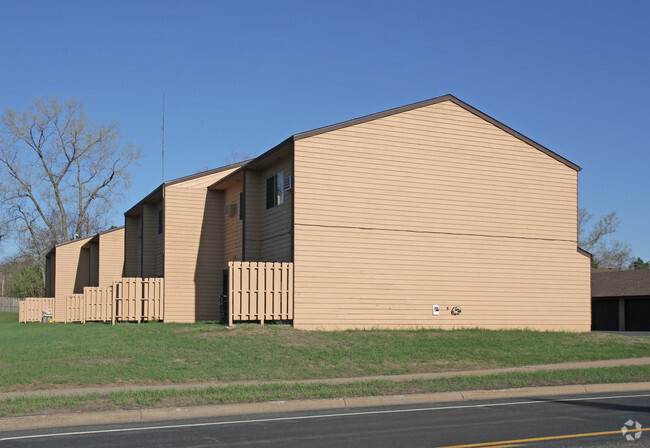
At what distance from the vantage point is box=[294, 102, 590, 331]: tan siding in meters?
22.0

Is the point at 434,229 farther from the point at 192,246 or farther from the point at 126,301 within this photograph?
the point at 126,301

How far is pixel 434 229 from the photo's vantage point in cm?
2380

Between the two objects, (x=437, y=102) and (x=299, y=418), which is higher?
(x=437, y=102)

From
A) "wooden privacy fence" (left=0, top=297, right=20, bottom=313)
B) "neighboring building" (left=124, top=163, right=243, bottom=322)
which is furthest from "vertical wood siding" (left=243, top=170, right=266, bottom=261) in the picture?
"wooden privacy fence" (left=0, top=297, right=20, bottom=313)

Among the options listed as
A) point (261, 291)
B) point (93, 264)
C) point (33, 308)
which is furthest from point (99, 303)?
point (93, 264)

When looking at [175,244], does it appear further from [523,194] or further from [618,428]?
[618,428]

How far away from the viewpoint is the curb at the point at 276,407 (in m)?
10.7

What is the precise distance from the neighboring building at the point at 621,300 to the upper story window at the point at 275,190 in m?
27.2

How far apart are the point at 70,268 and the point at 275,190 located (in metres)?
25.9

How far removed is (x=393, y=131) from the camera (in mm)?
23484

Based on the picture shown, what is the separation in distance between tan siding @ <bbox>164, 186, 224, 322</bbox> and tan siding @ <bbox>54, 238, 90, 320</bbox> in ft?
59.8

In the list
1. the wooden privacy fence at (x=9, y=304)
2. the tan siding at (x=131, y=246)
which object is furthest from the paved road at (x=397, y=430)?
the wooden privacy fence at (x=9, y=304)

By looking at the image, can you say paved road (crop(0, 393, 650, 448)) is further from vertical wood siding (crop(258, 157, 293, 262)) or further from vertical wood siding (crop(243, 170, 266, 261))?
vertical wood siding (crop(243, 170, 266, 261))

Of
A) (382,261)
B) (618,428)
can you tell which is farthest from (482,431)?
(382,261)
